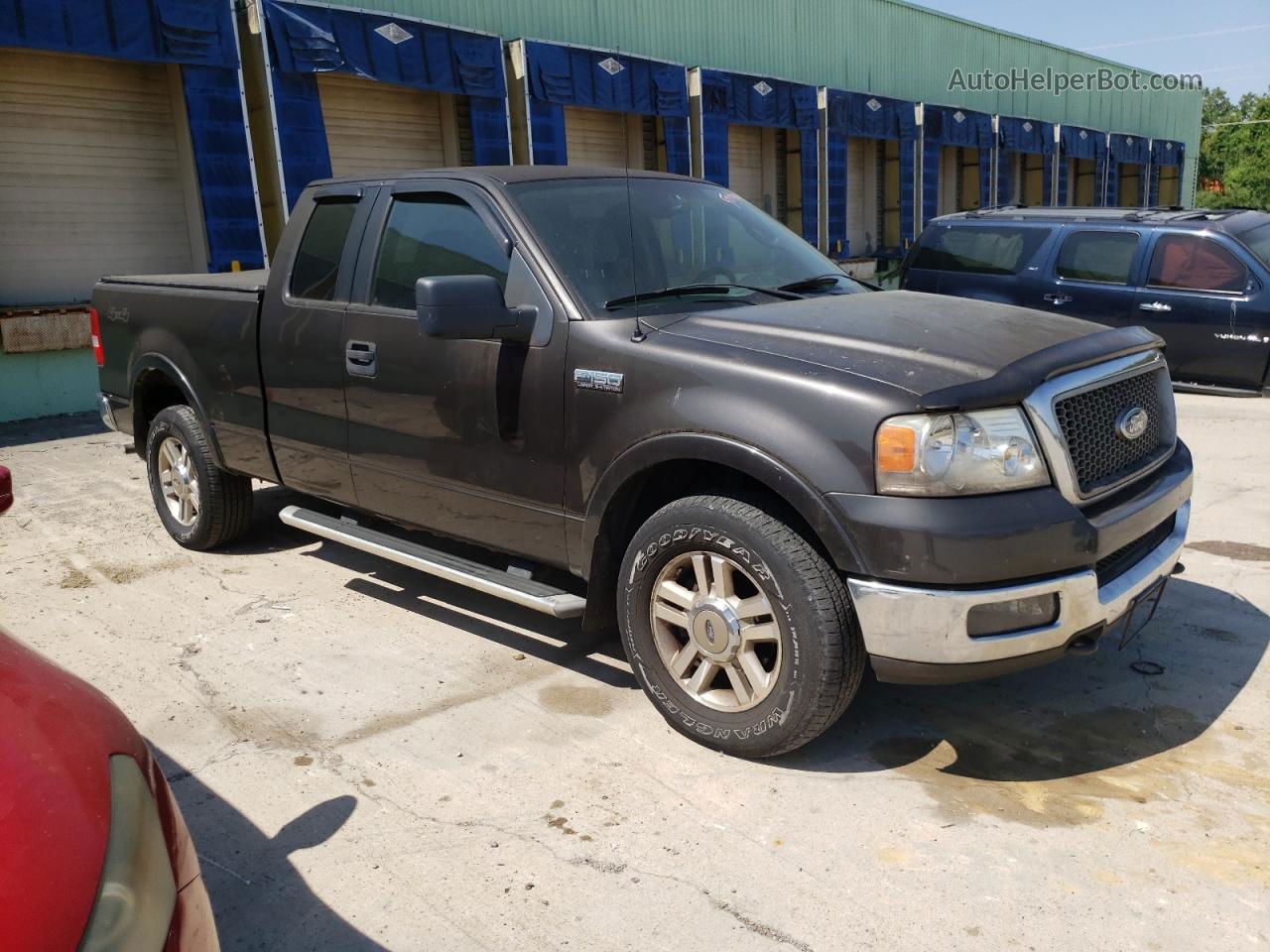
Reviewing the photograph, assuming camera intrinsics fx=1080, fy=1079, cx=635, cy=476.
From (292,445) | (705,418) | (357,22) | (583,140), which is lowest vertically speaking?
(292,445)

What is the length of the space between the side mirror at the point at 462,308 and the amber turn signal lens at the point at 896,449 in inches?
56.9

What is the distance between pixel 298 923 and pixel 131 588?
126 inches

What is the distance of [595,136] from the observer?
56.6 feet

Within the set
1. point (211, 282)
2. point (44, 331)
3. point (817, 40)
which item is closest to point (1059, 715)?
point (211, 282)

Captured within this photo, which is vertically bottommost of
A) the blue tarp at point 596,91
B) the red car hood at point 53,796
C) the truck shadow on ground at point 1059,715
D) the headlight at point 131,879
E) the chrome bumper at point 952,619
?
the truck shadow on ground at point 1059,715

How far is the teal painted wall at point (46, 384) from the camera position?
1058cm

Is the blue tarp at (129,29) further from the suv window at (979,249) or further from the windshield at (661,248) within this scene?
the windshield at (661,248)

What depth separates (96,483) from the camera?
7824 mm

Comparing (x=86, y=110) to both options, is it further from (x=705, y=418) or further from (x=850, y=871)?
(x=850, y=871)

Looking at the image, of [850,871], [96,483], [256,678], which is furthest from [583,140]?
[850,871]

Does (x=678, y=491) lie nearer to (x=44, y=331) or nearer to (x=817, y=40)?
(x=44, y=331)

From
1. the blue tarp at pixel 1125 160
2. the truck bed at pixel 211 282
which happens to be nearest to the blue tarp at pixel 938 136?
the blue tarp at pixel 1125 160

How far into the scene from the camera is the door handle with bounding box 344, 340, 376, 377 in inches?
178

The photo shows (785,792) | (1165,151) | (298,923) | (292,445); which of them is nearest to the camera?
→ (298,923)
